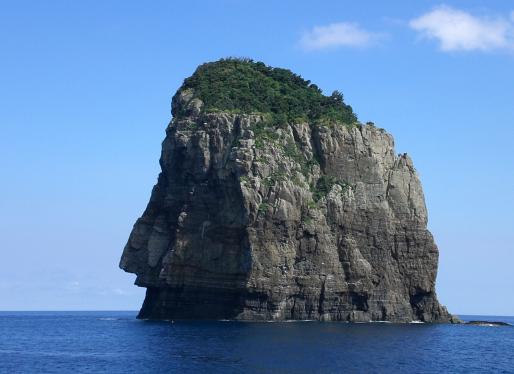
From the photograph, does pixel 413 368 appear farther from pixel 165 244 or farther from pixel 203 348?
pixel 165 244

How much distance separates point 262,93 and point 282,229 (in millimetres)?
23965

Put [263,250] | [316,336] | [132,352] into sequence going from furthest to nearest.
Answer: [263,250] < [316,336] < [132,352]

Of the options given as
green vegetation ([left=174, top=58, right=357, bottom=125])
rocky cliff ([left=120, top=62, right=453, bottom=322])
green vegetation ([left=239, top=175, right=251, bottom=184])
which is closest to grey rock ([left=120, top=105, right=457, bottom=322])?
rocky cliff ([left=120, top=62, right=453, bottom=322])

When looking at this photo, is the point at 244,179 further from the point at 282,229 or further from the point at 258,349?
the point at 258,349

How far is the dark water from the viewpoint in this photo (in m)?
72.6

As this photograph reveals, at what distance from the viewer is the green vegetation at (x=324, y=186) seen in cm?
11344

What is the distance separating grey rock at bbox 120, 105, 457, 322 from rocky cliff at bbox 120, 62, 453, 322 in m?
0.14

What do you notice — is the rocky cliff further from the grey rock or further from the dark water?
the dark water

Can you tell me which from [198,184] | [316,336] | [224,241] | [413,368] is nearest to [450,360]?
[413,368]

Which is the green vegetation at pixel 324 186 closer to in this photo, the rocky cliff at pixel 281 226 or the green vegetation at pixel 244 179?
the rocky cliff at pixel 281 226

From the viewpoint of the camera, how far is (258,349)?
80.9 metres

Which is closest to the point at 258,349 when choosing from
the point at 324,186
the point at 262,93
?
the point at 324,186

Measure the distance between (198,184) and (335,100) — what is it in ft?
88.1

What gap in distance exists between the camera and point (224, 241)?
110 metres
